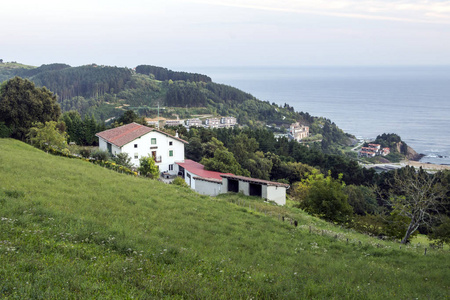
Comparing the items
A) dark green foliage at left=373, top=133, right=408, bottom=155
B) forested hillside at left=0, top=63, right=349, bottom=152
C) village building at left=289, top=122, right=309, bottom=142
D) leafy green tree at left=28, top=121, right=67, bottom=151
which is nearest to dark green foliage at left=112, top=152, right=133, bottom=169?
leafy green tree at left=28, top=121, right=67, bottom=151

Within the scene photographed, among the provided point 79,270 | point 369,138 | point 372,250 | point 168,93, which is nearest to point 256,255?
point 372,250

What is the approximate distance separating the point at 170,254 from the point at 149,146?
30.7m

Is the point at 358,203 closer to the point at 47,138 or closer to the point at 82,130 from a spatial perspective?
the point at 47,138

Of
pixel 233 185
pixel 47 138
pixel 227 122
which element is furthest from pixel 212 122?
pixel 233 185

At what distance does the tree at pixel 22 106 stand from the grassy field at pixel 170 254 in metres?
22.0

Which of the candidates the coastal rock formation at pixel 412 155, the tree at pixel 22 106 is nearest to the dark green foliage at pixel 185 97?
the coastal rock formation at pixel 412 155

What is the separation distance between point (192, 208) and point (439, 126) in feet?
471

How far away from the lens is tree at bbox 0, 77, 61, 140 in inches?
1427

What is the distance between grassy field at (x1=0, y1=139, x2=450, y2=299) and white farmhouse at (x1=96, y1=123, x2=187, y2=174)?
2018cm

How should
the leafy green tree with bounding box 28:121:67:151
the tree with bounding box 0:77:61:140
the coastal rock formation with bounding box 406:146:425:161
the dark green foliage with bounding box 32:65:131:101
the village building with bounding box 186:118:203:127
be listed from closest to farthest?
the leafy green tree with bounding box 28:121:67:151 → the tree with bounding box 0:77:61:140 → the coastal rock formation with bounding box 406:146:425:161 → the village building with bounding box 186:118:203:127 → the dark green foliage with bounding box 32:65:131:101

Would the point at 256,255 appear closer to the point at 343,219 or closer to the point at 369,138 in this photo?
the point at 343,219

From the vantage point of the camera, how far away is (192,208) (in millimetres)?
16656

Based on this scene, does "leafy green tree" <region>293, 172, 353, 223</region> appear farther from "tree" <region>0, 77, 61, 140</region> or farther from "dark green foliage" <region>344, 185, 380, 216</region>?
"tree" <region>0, 77, 61, 140</region>

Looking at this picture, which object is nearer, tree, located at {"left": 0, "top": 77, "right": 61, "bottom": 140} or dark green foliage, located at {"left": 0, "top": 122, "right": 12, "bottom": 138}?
dark green foliage, located at {"left": 0, "top": 122, "right": 12, "bottom": 138}
